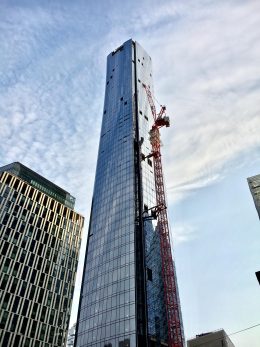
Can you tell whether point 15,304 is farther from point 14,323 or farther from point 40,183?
point 40,183

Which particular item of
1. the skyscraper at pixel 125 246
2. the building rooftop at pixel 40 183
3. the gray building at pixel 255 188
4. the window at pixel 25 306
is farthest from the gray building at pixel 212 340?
the window at pixel 25 306

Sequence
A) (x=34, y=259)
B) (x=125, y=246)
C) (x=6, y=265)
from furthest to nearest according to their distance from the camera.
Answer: (x=34, y=259) → (x=6, y=265) → (x=125, y=246)

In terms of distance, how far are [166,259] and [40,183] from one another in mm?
68072

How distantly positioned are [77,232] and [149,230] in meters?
41.2

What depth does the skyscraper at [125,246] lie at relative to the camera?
294 ft

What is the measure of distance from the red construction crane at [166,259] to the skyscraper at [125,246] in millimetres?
527

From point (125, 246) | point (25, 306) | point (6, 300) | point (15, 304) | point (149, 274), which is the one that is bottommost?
point (15, 304)

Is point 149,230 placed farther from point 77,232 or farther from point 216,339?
point 216,339

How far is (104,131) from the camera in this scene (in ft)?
495

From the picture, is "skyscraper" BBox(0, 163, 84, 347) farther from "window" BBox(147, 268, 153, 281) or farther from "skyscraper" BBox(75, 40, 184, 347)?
"window" BBox(147, 268, 153, 281)

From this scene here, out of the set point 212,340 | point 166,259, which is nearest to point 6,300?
point 166,259

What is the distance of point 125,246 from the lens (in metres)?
104

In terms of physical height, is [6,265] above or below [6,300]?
above

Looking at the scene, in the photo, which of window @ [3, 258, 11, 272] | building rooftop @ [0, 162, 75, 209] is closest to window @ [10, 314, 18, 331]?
window @ [3, 258, 11, 272]
